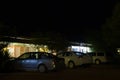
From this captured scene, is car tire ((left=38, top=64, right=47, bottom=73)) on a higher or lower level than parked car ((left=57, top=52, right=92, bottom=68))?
lower

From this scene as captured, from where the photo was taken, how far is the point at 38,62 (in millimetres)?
26641

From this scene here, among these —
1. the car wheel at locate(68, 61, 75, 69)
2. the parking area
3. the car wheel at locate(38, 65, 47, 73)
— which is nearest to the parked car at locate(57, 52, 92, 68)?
the car wheel at locate(68, 61, 75, 69)

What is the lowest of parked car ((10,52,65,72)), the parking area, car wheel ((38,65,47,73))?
the parking area

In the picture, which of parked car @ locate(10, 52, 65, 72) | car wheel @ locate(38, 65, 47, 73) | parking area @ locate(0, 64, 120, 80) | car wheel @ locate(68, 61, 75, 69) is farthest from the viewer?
car wheel @ locate(68, 61, 75, 69)

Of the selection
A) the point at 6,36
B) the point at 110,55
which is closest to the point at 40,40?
the point at 110,55

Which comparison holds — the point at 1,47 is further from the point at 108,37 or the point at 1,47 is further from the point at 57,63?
the point at 108,37

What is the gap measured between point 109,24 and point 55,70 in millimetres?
10390

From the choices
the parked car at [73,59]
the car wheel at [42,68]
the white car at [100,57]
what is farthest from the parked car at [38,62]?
the white car at [100,57]

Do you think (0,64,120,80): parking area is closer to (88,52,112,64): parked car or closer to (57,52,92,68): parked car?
(57,52,92,68): parked car

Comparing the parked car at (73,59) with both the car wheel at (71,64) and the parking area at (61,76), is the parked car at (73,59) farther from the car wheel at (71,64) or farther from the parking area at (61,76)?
the parking area at (61,76)

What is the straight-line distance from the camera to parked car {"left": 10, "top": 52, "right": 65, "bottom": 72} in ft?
86.2

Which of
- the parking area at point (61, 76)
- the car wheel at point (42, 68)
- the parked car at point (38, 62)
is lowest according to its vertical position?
the parking area at point (61, 76)

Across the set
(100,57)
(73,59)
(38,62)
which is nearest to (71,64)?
(73,59)

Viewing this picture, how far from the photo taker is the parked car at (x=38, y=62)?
2627 centimetres
